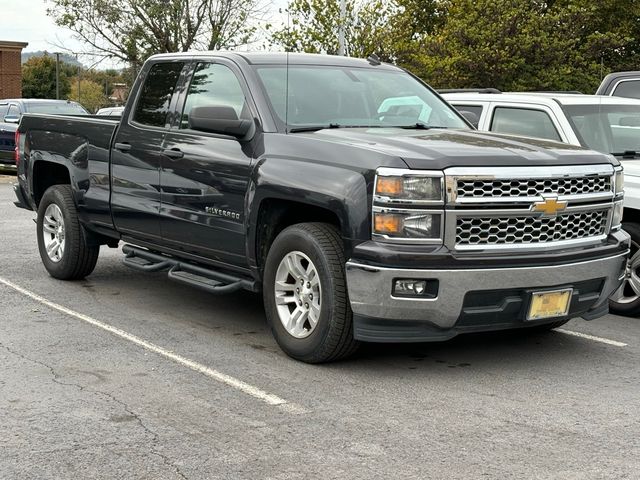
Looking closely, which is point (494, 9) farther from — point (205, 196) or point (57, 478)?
point (57, 478)

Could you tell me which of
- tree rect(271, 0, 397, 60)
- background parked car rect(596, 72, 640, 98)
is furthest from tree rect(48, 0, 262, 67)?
background parked car rect(596, 72, 640, 98)

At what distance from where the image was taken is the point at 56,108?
2283 cm

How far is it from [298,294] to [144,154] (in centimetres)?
210

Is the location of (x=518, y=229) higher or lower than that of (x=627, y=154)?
lower

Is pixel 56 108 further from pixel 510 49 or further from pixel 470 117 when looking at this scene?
pixel 470 117

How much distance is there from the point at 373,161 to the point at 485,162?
65 cm

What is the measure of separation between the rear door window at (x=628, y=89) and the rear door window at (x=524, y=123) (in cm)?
252

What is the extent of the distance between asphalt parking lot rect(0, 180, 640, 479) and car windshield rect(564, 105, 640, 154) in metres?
1.52

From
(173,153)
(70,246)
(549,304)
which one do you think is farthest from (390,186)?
(70,246)

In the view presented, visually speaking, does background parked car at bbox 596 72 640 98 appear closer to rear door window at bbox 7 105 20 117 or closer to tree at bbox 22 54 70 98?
rear door window at bbox 7 105 20 117

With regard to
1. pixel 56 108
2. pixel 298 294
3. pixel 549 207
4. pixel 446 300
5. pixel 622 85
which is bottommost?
pixel 298 294

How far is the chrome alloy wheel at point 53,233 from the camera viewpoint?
9.22 metres

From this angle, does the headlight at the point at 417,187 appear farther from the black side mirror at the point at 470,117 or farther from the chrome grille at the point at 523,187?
the black side mirror at the point at 470,117

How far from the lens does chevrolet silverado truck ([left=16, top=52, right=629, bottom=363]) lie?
5797mm
